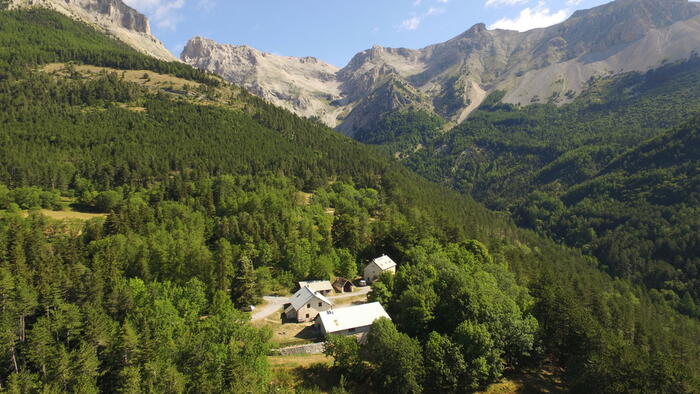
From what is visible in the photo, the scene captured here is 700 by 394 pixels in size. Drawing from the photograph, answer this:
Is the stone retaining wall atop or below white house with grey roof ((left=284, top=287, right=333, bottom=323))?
below

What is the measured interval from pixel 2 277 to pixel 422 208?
9083 centimetres

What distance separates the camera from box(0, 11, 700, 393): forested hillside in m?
35.4

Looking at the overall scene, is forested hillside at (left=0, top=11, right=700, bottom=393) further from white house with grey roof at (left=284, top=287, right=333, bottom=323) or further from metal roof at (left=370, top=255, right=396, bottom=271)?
white house with grey roof at (left=284, top=287, right=333, bottom=323)

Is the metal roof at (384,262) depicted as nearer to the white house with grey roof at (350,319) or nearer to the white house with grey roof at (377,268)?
the white house with grey roof at (377,268)

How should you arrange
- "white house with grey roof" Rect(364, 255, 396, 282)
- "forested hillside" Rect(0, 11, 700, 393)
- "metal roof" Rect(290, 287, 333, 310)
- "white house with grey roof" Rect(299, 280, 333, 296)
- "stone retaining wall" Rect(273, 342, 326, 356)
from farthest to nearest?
"white house with grey roof" Rect(364, 255, 396, 282), "white house with grey roof" Rect(299, 280, 333, 296), "metal roof" Rect(290, 287, 333, 310), "stone retaining wall" Rect(273, 342, 326, 356), "forested hillside" Rect(0, 11, 700, 393)

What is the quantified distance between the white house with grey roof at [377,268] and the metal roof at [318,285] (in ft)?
30.7

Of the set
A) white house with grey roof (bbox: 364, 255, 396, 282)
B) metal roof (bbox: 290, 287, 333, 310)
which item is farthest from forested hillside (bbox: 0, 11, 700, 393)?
metal roof (bbox: 290, 287, 333, 310)

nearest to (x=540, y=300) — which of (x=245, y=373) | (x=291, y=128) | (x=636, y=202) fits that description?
(x=245, y=373)

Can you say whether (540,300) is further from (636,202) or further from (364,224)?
(636,202)

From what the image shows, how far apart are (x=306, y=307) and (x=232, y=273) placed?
40.2 feet

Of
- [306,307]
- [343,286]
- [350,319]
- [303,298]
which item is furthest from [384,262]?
[350,319]

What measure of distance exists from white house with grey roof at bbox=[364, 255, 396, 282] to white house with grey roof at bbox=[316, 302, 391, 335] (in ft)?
55.5

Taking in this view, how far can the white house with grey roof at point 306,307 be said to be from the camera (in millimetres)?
53281

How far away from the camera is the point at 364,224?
8406cm
